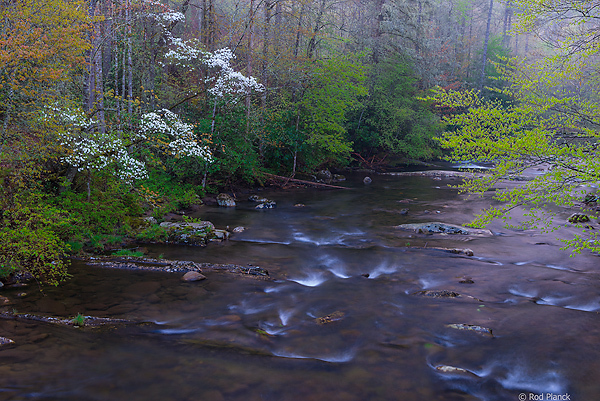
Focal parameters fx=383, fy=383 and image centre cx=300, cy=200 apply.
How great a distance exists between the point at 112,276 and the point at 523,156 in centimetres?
879

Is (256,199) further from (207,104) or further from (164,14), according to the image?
(164,14)

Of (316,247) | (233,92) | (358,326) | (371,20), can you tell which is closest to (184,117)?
(233,92)

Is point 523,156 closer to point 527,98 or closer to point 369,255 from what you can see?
point 527,98

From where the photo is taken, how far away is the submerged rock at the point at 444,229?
43.6 feet

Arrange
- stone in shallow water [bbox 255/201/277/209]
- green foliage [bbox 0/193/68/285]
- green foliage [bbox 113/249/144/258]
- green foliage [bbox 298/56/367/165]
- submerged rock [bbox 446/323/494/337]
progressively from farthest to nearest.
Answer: green foliage [bbox 298/56/367/165], stone in shallow water [bbox 255/201/277/209], green foliage [bbox 113/249/144/258], green foliage [bbox 0/193/68/285], submerged rock [bbox 446/323/494/337]

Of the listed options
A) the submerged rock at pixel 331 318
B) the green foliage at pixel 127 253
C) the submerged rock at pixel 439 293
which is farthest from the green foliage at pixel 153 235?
the submerged rock at pixel 439 293

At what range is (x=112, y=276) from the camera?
28.1 ft

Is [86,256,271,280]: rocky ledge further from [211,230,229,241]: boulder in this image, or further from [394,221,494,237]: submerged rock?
[394,221,494,237]: submerged rock

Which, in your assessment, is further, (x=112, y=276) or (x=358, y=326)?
(x=112, y=276)

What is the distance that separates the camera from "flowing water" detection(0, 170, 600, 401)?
485cm

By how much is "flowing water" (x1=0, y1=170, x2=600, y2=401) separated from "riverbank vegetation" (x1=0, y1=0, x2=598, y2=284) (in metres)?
2.24

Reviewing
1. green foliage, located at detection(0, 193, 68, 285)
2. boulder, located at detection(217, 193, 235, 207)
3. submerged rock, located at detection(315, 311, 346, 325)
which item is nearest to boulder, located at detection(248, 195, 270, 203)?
boulder, located at detection(217, 193, 235, 207)

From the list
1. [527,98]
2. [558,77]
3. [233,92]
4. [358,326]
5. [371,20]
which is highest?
[371,20]

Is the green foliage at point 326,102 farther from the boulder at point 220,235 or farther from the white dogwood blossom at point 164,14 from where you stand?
the boulder at point 220,235
